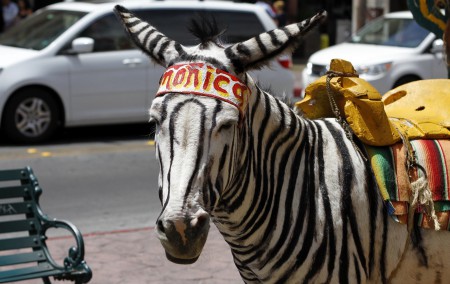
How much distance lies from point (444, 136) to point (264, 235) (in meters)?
0.97

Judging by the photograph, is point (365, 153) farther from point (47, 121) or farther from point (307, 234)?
point (47, 121)

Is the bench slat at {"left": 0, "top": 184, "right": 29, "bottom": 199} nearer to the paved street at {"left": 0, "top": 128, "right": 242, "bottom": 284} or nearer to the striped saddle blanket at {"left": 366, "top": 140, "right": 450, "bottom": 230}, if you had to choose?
the paved street at {"left": 0, "top": 128, "right": 242, "bottom": 284}

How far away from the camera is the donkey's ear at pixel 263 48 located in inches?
131

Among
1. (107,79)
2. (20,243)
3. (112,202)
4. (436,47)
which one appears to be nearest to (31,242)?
(20,243)

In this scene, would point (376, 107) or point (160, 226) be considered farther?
point (376, 107)

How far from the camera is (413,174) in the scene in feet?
12.7

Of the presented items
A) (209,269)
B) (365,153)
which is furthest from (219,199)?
(209,269)

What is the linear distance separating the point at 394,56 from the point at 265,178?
38.6 ft

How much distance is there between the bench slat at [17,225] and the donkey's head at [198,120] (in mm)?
2706

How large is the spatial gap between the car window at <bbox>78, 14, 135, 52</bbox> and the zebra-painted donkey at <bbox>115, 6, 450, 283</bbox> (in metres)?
9.41

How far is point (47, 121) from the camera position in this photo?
12.8 metres

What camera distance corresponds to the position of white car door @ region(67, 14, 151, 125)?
12836mm

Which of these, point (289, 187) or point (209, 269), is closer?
point (289, 187)

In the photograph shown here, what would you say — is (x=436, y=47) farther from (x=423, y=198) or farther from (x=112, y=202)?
(x=423, y=198)
